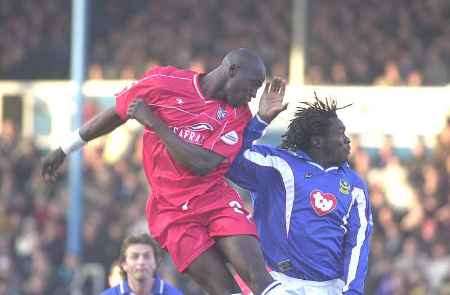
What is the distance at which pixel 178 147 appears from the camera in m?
8.39

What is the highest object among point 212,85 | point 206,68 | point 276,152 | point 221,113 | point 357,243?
point 206,68

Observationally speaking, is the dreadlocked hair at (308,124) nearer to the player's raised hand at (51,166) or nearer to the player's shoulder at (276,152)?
the player's shoulder at (276,152)

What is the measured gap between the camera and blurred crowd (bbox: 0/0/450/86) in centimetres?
1842

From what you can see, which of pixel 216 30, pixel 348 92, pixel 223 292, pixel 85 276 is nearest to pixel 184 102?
pixel 223 292

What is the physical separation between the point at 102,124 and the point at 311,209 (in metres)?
1.27

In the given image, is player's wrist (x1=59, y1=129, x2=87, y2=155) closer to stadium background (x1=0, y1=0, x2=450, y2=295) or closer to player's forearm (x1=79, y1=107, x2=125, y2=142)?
player's forearm (x1=79, y1=107, x2=125, y2=142)

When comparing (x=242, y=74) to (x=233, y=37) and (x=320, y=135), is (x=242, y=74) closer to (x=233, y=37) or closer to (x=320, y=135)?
(x=320, y=135)

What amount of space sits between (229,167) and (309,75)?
1020cm

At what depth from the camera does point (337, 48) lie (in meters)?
19.0

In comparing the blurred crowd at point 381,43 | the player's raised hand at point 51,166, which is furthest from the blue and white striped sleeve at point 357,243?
the blurred crowd at point 381,43

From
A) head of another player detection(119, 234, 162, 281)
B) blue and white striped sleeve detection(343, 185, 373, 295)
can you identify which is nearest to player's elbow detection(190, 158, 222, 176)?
blue and white striped sleeve detection(343, 185, 373, 295)

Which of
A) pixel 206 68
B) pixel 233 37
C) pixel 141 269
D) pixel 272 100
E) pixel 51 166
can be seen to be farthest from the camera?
pixel 233 37

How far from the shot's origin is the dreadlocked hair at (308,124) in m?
8.80

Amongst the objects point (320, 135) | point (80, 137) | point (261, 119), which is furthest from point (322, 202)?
point (80, 137)
